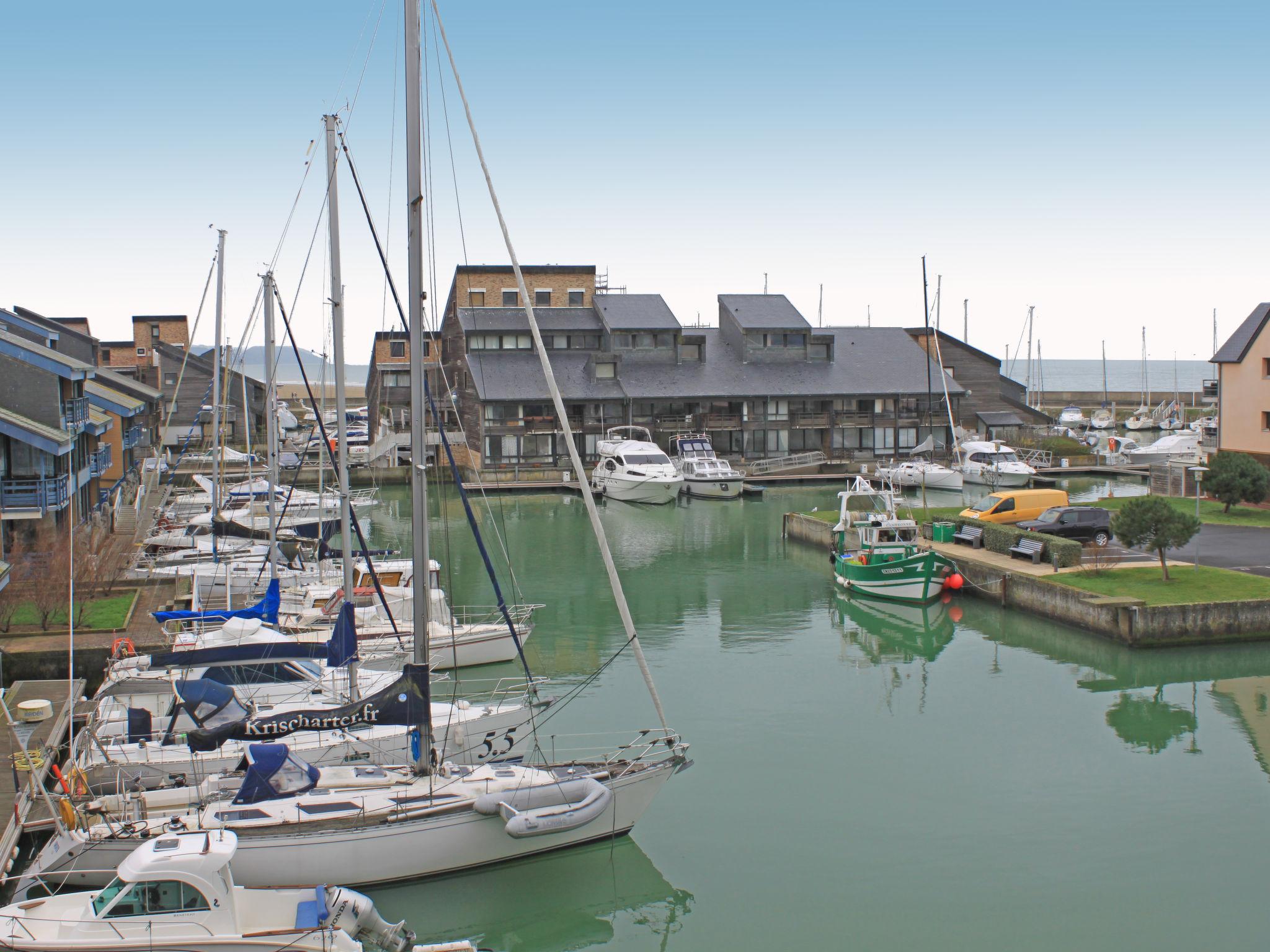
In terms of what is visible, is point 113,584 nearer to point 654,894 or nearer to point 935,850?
point 654,894

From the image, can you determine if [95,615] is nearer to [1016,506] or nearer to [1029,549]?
[1029,549]

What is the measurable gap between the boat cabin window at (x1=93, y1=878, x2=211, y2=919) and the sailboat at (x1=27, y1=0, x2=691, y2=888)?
1.78m

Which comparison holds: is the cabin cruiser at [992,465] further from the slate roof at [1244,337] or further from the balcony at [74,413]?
the balcony at [74,413]

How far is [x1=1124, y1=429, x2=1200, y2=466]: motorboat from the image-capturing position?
73.2 m

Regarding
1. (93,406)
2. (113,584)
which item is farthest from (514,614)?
(93,406)

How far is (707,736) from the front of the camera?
22.5 m

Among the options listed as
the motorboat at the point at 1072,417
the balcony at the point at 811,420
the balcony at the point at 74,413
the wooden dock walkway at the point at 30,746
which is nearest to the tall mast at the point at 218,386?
the balcony at the point at 74,413

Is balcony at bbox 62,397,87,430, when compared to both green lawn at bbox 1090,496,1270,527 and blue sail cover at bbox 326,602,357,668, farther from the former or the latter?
green lawn at bbox 1090,496,1270,527

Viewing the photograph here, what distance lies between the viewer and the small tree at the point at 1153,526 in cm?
3081

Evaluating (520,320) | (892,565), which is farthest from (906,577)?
(520,320)

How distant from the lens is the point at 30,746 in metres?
18.5

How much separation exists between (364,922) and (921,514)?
3677 cm

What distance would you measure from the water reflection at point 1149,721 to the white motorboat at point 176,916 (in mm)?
15622

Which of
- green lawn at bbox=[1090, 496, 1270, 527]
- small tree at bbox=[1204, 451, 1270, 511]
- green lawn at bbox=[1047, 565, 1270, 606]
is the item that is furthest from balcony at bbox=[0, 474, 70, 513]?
small tree at bbox=[1204, 451, 1270, 511]
